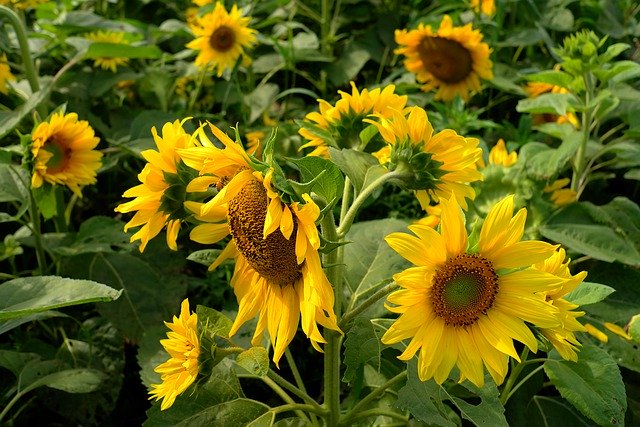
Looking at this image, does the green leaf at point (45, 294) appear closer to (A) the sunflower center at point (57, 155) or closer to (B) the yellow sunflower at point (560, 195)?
(A) the sunflower center at point (57, 155)

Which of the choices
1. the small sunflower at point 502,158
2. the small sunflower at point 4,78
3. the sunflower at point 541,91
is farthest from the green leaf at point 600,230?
the small sunflower at point 4,78

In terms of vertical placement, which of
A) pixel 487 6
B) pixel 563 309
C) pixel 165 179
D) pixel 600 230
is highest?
pixel 165 179

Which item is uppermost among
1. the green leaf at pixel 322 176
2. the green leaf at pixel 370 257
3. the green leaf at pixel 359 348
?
the green leaf at pixel 322 176

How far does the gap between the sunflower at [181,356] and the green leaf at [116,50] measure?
4.02 feet

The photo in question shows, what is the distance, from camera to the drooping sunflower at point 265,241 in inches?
34.8

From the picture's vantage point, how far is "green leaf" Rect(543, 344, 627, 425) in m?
1.08

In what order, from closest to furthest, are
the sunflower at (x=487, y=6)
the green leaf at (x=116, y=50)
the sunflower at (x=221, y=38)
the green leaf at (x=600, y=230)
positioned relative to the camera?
the green leaf at (x=600, y=230)
the green leaf at (x=116, y=50)
the sunflower at (x=221, y=38)
the sunflower at (x=487, y=6)

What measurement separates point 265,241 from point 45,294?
362mm

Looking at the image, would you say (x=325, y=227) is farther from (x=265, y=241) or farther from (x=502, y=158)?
(x=502, y=158)

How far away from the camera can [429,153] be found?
1.03 m

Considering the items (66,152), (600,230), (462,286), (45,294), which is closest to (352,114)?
(462,286)

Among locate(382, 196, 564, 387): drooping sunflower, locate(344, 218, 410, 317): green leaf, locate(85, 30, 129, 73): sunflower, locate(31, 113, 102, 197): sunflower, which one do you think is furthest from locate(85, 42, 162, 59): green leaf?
locate(382, 196, 564, 387): drooping sunflower

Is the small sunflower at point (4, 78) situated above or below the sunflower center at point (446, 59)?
above

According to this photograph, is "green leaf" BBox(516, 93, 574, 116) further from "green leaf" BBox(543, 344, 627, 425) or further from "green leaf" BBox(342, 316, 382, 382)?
"green leaf" BBox(342, 316, 382, 382)
